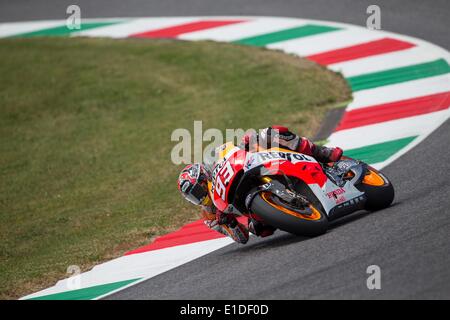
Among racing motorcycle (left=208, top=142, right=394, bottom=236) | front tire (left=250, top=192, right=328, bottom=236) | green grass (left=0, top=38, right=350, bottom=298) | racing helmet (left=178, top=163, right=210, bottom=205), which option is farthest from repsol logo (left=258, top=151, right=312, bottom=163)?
green grass (left=0, top=38, right=350, bottom=298)

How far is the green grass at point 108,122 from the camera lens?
10.0 meters

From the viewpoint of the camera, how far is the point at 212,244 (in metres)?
8.73

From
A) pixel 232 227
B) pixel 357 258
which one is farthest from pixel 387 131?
pixel 357 258

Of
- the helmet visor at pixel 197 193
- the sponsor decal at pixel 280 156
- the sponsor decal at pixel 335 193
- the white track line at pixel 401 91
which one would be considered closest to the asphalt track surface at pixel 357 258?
the sponsor decal at pixel 335 193

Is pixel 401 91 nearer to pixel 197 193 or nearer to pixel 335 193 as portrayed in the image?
pixel 335 193

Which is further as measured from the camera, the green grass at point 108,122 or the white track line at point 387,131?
the white track line at point 387,131

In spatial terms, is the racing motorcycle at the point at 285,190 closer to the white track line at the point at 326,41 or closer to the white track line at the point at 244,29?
the white track line at the point at 326,41

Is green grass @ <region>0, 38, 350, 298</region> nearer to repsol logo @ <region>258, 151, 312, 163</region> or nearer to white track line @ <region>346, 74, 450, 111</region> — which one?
white track line @ <region>346, 74, 450, 111</region>

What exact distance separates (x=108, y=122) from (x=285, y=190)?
25.0ft

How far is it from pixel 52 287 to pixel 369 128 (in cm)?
502

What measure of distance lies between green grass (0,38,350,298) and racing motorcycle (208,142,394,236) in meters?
2.04

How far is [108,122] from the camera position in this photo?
577 inches
